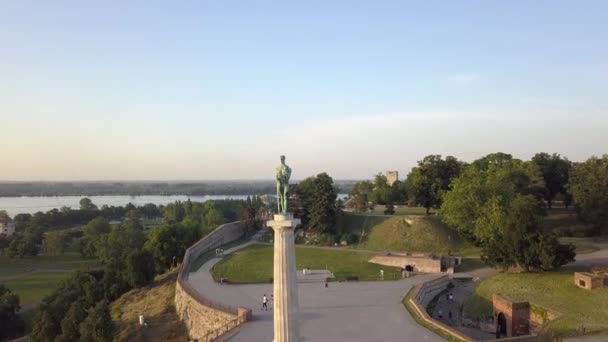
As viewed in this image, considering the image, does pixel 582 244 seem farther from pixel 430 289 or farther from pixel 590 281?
pixel 430 289

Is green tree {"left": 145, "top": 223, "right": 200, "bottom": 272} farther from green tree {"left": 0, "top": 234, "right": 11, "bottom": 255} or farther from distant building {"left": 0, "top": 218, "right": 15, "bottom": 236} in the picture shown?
distant building {"left": 0, "top": 218, "right": 15, "bottom": 236}

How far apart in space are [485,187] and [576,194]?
12.0 m

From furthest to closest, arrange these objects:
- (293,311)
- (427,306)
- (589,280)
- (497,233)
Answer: (497,233) < (427,306) < (589,280) < (293,311)

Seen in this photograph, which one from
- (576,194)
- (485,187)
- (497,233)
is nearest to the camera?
(497,233)

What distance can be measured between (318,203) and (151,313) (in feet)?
68.3

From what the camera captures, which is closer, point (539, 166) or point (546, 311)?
point (546, 311)

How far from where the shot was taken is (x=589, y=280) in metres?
26.5

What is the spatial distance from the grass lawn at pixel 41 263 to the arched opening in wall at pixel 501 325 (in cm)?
5512

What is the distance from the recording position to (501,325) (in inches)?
1029

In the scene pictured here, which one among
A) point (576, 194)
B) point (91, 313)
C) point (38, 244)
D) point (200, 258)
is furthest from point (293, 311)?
point (38, 244)

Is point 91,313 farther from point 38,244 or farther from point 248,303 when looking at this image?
point 38,244

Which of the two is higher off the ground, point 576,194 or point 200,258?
point 576,194

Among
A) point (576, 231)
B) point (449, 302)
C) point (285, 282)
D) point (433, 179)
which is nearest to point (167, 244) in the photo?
point (449, 302)

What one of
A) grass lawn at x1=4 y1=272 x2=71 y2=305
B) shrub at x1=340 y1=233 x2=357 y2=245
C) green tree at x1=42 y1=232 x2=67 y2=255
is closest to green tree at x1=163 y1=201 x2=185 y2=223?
green tree at x1=42 y1=232 x2=67 y2=255
